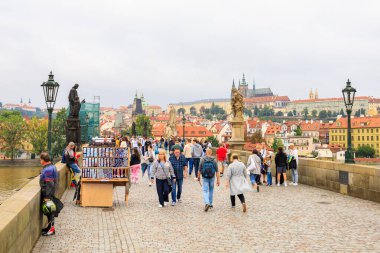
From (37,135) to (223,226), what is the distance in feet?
264

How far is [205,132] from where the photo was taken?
147 m

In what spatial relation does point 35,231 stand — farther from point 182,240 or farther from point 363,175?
point 363,175

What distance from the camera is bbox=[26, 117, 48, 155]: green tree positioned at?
274 ft

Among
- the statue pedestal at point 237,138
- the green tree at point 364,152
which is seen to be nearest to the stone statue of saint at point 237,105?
the statue pedestal at point 237,138

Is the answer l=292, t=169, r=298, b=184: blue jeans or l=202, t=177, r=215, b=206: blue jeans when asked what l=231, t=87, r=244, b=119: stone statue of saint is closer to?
l=292, t=169, r=298, b=184: blue jeans

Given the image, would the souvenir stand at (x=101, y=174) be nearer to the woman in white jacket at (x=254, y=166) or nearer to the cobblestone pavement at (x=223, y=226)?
the cobblestone pavement at (x=223, y=226)

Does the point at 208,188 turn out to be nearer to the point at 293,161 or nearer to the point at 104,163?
the point at 104,163

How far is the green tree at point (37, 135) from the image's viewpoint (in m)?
83.5

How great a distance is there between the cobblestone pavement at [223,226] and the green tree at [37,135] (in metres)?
73.1

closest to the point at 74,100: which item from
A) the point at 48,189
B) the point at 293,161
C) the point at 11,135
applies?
the point at 293,161

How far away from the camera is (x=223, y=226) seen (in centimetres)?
952

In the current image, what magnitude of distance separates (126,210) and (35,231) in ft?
12.6

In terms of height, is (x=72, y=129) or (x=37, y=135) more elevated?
(x=37, y=135)

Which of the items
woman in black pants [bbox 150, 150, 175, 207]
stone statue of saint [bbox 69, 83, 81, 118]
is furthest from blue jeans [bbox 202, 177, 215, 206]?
stone statue of saint [bbox 69, 83, 81, 118]
